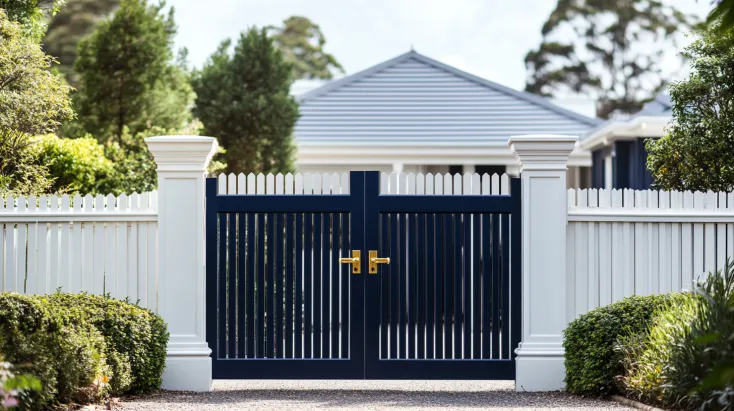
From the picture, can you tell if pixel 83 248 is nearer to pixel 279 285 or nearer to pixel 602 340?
pixel 279 285

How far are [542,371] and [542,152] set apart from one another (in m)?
1.95

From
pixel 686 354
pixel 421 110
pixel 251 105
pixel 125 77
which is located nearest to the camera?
pixel 686 354

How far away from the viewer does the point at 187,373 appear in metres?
8.26

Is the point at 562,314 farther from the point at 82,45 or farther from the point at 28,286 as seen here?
the point at 82,45

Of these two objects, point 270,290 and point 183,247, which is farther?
point 270,290

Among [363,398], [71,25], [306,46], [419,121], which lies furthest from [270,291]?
[306,46]

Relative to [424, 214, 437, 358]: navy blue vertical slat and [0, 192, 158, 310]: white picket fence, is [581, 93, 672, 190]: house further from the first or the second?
[0, 192, 158, 310]: white picket fence

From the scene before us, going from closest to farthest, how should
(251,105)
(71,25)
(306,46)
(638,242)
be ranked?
(638,242)
(251,105)
(71,25)
(306,46)

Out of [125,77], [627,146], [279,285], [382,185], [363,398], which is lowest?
Answer: [363,398]

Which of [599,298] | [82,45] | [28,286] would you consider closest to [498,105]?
[82,45]

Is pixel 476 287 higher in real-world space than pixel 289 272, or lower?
lower

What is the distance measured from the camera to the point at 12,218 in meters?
8.35

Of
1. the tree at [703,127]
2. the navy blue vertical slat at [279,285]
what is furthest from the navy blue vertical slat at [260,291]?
the tree at [703,127]

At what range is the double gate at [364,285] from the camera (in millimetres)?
8352
